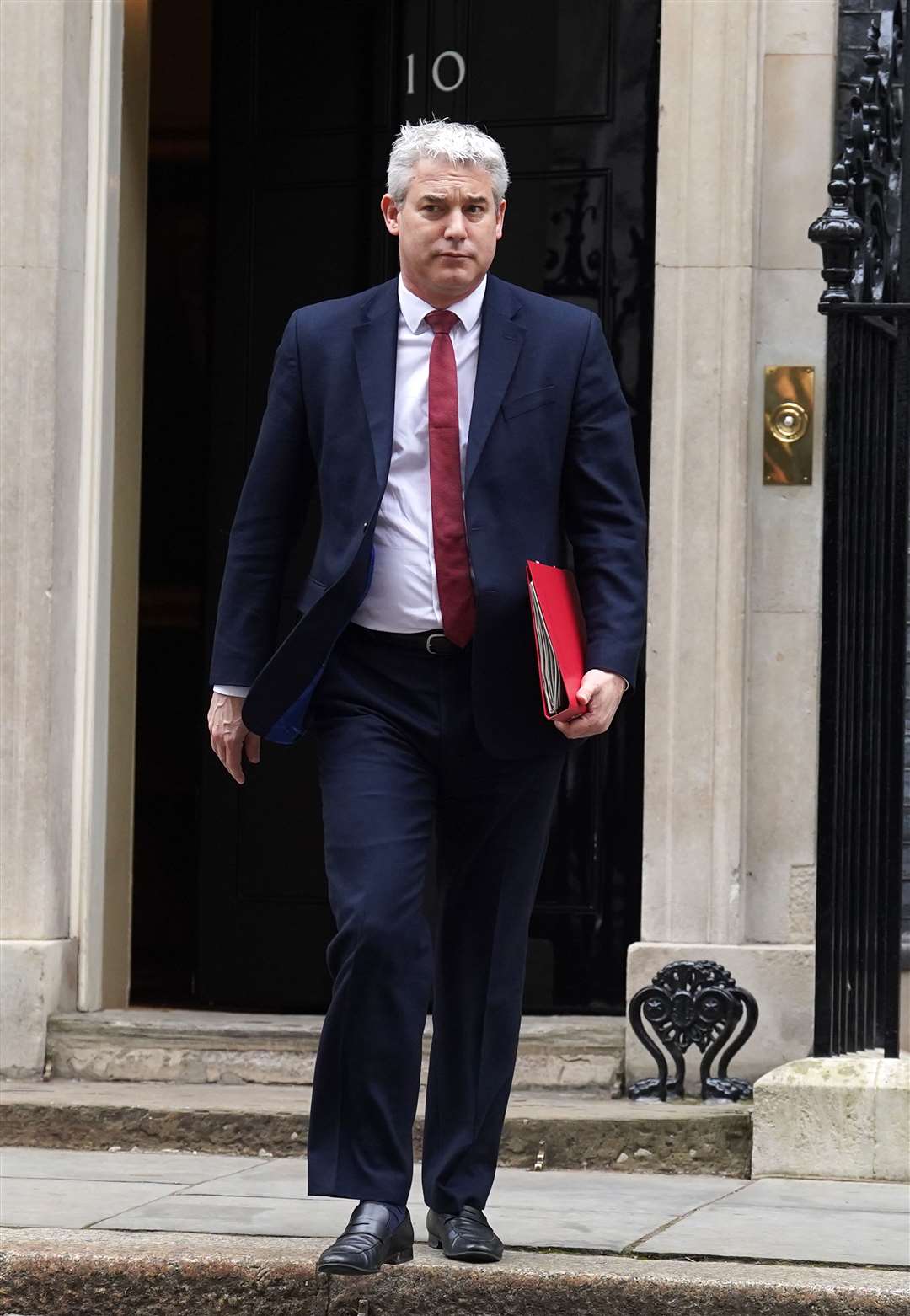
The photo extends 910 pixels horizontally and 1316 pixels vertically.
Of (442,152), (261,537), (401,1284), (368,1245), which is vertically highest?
(442,152)

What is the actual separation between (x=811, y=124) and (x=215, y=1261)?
3.54 m

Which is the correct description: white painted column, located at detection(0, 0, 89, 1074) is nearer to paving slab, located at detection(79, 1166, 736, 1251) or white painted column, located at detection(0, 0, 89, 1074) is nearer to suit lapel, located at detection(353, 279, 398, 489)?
paving slab, located at detection(79, 1166, 736, 1251)

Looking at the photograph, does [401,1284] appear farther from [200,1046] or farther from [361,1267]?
[200,1046]

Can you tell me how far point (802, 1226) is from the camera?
15.1 feet

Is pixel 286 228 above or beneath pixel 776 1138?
above

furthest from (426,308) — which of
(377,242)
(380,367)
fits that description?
(377,242)

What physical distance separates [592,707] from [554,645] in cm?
13

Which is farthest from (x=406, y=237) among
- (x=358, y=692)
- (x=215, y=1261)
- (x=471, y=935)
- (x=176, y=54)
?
(x=176, y=54)

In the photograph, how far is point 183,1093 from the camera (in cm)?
603

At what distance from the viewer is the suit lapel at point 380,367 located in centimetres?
406

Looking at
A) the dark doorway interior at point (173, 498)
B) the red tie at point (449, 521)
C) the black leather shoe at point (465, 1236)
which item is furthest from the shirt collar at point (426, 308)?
the dark doorway interior at point (173, 498)

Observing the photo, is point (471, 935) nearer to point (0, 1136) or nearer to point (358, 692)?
point (358, 692)

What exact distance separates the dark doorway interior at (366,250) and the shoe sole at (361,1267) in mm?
2588

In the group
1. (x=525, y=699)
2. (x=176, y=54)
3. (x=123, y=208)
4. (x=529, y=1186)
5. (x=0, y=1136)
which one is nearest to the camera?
(x=525, y=699)
